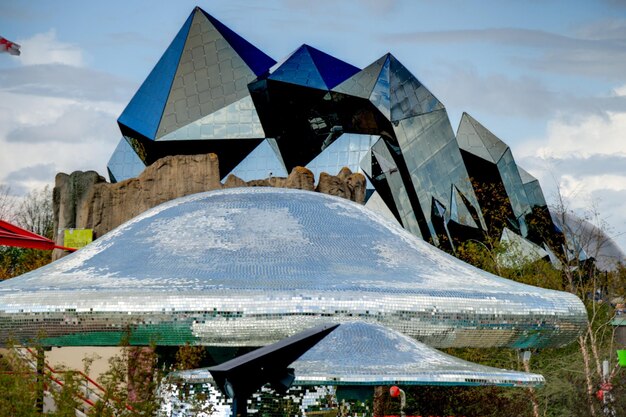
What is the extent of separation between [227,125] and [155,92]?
9.11 ft

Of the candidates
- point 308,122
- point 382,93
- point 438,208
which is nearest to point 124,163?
point 308,122

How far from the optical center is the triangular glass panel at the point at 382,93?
42.1 metres

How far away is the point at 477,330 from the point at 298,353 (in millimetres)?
7295

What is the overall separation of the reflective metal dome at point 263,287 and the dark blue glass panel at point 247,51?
2339 centimetres

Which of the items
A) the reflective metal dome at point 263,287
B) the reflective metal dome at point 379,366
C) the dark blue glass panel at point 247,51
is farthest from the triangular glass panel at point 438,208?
the reflective metal dome at point 379,366

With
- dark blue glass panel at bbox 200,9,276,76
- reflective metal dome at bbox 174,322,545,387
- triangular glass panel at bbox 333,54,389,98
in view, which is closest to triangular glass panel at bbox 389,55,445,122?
triangular glass panel at bbox 333,54,389,98

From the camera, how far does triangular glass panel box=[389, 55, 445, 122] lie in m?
42.2

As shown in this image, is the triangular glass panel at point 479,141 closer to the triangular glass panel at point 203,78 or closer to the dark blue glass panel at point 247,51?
the dark blue glass panel at point 247,51

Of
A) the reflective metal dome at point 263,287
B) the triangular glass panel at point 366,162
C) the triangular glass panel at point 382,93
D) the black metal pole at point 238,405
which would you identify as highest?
the triangular glass panel at point 382,93

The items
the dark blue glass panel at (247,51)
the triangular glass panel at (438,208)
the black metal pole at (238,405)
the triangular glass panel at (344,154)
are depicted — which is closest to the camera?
the black metal pole at (238,405)

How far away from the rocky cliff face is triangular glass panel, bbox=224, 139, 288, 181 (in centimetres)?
1484

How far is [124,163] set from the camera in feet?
151

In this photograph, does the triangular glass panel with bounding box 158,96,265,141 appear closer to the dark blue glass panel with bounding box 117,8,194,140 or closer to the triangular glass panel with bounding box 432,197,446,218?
the dark blue glass panel with bounding box 117,8,194,140

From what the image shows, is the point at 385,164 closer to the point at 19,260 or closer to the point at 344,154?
the point at 344,154
